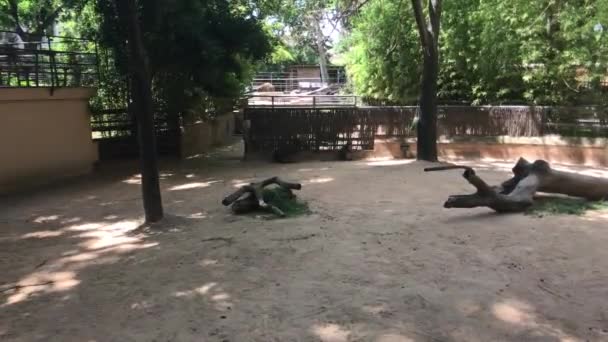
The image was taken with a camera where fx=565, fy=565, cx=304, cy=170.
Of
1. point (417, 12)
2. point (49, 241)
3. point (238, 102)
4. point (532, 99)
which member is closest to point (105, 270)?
point (49, 241)

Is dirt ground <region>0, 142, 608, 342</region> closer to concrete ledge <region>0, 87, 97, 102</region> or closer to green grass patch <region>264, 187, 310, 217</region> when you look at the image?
green grass patch <region>264, 187, 310, 217</region>

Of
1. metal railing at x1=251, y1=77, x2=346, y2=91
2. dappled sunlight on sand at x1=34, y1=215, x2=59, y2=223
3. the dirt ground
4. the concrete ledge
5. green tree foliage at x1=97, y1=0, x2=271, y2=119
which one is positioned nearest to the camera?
the dirt ground

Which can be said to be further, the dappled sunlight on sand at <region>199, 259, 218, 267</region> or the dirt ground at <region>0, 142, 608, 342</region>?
the dappled sunlight on sand at <region>199, 259, 218, 267</region>

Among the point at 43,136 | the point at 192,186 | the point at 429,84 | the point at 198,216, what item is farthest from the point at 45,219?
the point at 429,84

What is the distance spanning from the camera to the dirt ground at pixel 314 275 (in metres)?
3.68

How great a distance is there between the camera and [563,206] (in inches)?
265

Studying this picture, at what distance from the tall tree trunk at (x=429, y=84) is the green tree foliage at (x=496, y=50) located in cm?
240

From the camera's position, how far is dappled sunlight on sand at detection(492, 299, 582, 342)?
339 centimetres

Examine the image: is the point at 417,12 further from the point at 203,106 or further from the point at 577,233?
the point at 577,233

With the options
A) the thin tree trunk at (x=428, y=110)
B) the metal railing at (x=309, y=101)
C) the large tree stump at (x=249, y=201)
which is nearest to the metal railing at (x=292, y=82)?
the metal railing at (x=309, y=101)

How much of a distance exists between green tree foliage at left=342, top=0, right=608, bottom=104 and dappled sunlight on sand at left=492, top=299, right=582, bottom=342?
1086 cm

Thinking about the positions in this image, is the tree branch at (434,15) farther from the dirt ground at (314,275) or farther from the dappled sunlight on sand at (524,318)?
the dappled sunlight on sand at (524,318)

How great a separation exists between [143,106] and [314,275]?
12.7 feet

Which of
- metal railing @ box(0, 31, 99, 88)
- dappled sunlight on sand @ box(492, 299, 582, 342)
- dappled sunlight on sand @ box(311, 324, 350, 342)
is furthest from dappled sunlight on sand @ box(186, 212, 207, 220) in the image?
metal railing @ box(0, 31, 99, 88)
